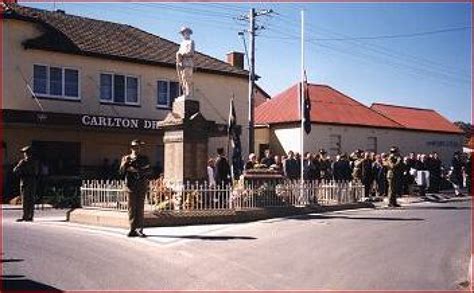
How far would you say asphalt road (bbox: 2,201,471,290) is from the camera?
850 centimetres

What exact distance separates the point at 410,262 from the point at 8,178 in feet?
58.6

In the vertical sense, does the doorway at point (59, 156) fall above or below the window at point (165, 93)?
below

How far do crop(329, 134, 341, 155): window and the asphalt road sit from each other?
23003mm

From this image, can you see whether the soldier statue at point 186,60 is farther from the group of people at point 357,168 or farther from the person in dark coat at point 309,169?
the person in dark coat at point 309,169

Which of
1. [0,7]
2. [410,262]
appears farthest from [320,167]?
[0,7]

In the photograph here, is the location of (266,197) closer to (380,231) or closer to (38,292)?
(380,231)

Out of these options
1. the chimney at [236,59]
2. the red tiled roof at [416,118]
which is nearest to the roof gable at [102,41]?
the chimney at [236,59]

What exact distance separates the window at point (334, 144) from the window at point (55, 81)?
56.3ft

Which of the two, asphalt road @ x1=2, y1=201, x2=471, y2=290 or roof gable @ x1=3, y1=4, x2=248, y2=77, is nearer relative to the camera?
asphalt road @ x1=2, y1=201, x2=471, y2=290

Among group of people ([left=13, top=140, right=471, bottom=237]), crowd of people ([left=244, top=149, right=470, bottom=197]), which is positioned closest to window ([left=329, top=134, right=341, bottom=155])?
group of people ([left=13, top=140, right=471, bottom=237])

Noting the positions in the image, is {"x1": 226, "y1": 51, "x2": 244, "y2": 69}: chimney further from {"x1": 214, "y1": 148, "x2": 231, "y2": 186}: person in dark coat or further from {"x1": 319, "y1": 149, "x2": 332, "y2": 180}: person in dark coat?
{"x1": 214, "y1": 148, "x2": 231, "y2": 186}: person in dark coat

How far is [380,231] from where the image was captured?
45.4 feet

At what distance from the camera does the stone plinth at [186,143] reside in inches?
645

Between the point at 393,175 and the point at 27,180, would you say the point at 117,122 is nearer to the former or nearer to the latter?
the point at 27,180
